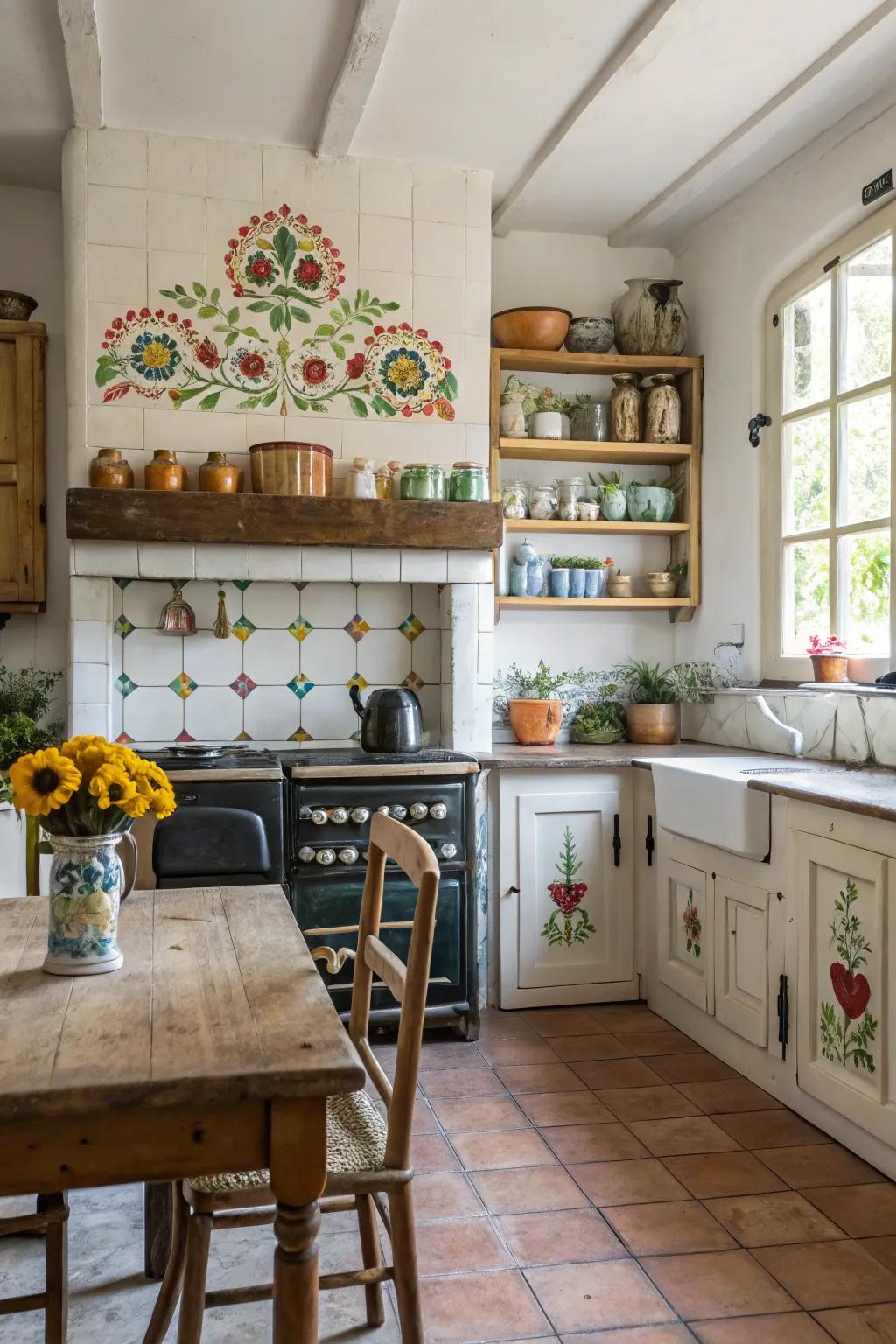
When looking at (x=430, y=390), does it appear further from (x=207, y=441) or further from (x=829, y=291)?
(x=829, y=291)

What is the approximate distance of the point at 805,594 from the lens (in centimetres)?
390

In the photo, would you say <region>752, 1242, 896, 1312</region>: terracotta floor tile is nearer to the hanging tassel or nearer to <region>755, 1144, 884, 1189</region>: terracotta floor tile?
<region>755, 1144, 884, 1189</region>: terracotta floor tile

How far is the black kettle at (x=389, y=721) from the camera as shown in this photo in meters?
3.65

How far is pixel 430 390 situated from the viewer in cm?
389

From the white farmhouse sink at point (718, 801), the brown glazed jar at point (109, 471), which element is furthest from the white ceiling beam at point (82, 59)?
the white farmhouse sink at point (718, 801)

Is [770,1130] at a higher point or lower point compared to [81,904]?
lower

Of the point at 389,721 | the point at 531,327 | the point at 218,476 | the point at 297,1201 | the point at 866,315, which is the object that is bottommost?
the point at 297,1201

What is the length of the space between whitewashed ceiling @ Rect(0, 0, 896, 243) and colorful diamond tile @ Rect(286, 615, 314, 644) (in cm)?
161

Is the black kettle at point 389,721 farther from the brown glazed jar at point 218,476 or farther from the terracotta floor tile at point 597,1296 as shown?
the terracotta floor tile at point 597,1296

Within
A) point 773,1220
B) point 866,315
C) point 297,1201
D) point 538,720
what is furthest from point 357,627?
point 297,1201

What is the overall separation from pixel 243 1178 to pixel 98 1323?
0.66 m

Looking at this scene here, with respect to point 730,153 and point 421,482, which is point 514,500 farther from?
point 730,153

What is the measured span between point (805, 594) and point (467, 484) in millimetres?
1250

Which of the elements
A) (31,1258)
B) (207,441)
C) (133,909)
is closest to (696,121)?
(207,441)
